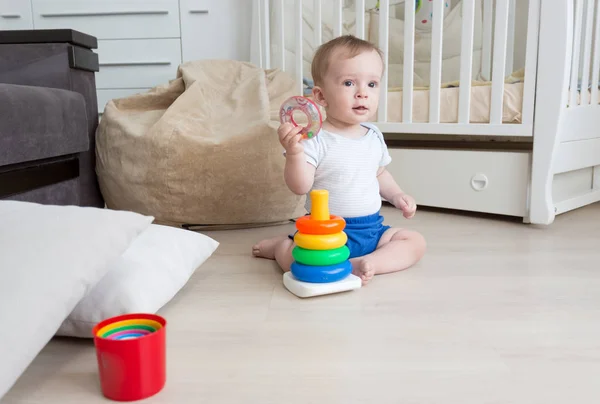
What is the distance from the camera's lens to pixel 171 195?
1.55 metres

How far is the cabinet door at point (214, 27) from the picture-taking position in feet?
8.05

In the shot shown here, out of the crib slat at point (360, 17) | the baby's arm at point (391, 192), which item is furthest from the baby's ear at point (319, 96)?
the crib slat at point (360, 17)

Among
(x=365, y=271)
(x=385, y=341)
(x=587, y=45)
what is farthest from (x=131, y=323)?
(x=587, y=45)

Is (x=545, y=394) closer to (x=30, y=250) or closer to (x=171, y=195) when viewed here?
(x=30, y=250)

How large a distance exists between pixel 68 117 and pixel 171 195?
1.13 ft

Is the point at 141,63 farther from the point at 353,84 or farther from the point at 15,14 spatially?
the point at 353,84

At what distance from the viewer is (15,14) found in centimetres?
241

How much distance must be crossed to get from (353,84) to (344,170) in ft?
0.64

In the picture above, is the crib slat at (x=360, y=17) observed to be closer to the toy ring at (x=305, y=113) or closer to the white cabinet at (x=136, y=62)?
the toy ring at (x=305, y=113)

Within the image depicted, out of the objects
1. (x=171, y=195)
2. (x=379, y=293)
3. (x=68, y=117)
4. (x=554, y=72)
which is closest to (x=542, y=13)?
(x=554, y=72)

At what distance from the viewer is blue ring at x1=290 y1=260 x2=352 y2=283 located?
1053 mm

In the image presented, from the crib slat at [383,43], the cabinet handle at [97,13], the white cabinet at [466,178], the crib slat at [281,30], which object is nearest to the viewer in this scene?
the white cabinet at [466,178]

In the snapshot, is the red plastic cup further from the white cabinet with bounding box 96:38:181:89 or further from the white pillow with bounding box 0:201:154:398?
the white cabinet with bounding box 96:38:181:89

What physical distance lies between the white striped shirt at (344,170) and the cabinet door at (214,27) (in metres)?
1.43
